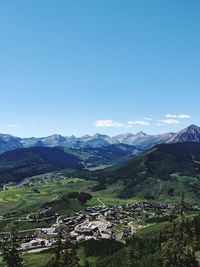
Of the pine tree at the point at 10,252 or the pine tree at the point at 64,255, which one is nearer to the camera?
the pine tree at the point at 10,252

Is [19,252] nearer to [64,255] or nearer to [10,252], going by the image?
[10,252]

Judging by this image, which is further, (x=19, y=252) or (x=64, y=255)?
→ (x=64, y=255)

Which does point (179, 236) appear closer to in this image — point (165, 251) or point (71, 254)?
point (165, 251)

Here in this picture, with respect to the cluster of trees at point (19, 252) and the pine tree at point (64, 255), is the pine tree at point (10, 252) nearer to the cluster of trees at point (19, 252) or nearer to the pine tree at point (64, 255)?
the cluster of trees at point (19, 252)

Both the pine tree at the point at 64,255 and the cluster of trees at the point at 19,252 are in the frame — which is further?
the pine tree at the point at 64,255

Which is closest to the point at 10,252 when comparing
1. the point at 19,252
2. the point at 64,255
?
the point at 19,252

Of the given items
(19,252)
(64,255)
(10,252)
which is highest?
(10,252)

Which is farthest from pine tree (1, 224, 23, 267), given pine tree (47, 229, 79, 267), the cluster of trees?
pine tree (47, 229, 79, 267)

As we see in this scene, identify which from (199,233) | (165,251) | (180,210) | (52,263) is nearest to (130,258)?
(165,251)

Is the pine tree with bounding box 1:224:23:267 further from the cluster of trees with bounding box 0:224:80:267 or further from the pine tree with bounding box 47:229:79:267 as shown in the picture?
the pine tree with bounding box 47:229:79:267

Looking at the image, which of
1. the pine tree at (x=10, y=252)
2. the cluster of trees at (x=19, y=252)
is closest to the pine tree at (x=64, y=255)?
the cluster of trees at (x=19, y=252)

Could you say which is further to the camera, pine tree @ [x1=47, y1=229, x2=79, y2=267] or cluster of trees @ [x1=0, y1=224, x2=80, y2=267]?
pine tree @ [x1=47, y1=229, x2=79, y2=267]
